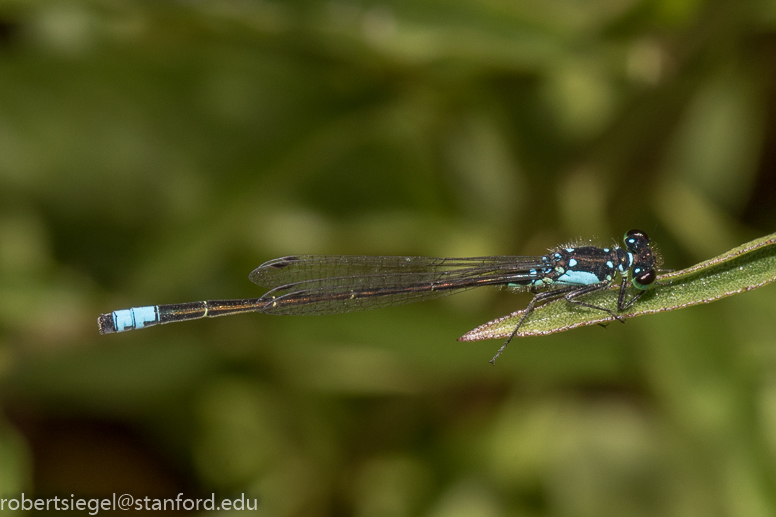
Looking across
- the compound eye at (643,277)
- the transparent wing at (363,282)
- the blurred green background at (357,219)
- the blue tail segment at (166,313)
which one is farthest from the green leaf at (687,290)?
the blue tail segment at (166,313)

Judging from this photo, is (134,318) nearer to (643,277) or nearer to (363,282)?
(363,282)

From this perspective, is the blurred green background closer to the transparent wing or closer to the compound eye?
the transparent wing

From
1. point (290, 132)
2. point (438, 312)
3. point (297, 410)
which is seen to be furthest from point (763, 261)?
point (297, 410)

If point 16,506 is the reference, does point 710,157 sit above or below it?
above

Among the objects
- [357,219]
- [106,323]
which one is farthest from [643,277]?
[106,323]

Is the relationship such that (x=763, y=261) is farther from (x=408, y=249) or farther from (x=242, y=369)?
(x=242, y=369)

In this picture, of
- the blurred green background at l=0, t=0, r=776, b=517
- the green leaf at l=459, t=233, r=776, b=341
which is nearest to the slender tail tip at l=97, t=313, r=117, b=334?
the blurred green background at l=0, t=0, r=776, b=517
